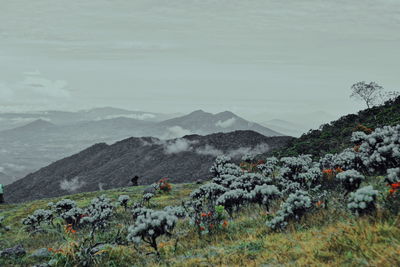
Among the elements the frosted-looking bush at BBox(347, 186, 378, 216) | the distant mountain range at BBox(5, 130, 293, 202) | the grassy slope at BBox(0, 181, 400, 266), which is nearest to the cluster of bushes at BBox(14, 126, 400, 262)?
the frosted-looking bush at BBox(347, 186, 378, 216)

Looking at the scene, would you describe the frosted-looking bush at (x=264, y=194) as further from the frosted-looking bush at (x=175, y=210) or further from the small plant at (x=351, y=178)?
the frosted-looking bush at (x=175, y=210)

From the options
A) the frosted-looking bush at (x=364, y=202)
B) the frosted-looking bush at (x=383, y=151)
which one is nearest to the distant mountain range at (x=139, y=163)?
the frosted-looking bush at (x=383, y=151)

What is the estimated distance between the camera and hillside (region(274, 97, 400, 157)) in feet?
114

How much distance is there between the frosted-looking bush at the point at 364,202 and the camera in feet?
22.2

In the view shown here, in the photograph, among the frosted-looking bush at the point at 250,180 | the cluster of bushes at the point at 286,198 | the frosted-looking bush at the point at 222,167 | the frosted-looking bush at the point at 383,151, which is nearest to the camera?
the cluster of bushes at the point at 286,198

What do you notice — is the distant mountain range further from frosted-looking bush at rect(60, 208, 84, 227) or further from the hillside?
frosted-looking bush at rect(60, 208, 84, 227)

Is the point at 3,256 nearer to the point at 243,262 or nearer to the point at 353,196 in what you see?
the point at 243,262

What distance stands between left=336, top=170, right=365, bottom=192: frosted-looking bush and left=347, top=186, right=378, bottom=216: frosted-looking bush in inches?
108

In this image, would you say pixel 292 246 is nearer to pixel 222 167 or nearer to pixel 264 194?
pixel 264 194

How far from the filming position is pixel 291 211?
344 inches

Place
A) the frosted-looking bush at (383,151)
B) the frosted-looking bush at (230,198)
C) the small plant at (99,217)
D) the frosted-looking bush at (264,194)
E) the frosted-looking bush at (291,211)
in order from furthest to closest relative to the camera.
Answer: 1. the small plant at (99,217)
2. the frosted-looking bush at (383,151)
3. the frosted-looking bush at (230,198)
4. the frosted-looking bush at (264,194)
5. the frosted-looking bush at (291,211)

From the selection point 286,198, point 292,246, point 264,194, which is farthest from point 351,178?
point 286,198

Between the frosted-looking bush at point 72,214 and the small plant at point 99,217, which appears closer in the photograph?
the small plant at point 99,217

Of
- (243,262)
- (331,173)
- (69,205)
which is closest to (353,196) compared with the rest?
(243,262)
